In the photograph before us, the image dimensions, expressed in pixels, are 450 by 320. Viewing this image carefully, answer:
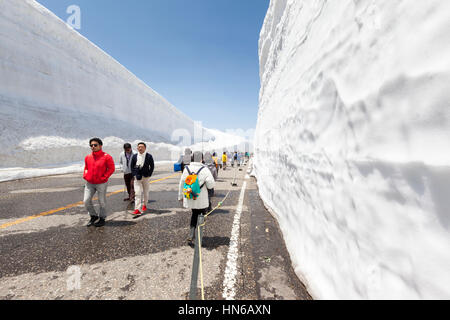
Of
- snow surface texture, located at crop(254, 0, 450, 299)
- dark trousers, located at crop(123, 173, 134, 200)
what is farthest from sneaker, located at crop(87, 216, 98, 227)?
snow surface texture, located at crop(254, 0, 450, 299)

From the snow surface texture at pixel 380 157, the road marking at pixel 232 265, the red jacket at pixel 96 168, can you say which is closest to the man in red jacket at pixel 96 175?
the red jacket at pixel 96 168

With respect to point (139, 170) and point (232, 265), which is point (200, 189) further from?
point (139, 170)

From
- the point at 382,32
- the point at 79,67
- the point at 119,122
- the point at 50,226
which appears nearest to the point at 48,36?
the point at 79,67

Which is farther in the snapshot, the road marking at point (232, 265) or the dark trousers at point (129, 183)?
the dark trousers at point (129, 183)

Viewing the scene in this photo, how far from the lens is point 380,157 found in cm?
136

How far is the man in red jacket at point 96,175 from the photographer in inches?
147

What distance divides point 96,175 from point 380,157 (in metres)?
4.53

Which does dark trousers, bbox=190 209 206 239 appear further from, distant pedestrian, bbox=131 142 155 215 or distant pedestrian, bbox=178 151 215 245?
distant pedestrian, bbox=131 142 155 215

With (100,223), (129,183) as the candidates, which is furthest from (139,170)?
(129,183)

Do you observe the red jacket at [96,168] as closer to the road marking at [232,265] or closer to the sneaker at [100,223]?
the sneaker at [100,223]

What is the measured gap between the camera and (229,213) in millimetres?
4559

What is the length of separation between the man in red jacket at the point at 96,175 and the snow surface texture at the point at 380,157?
3.94 m
